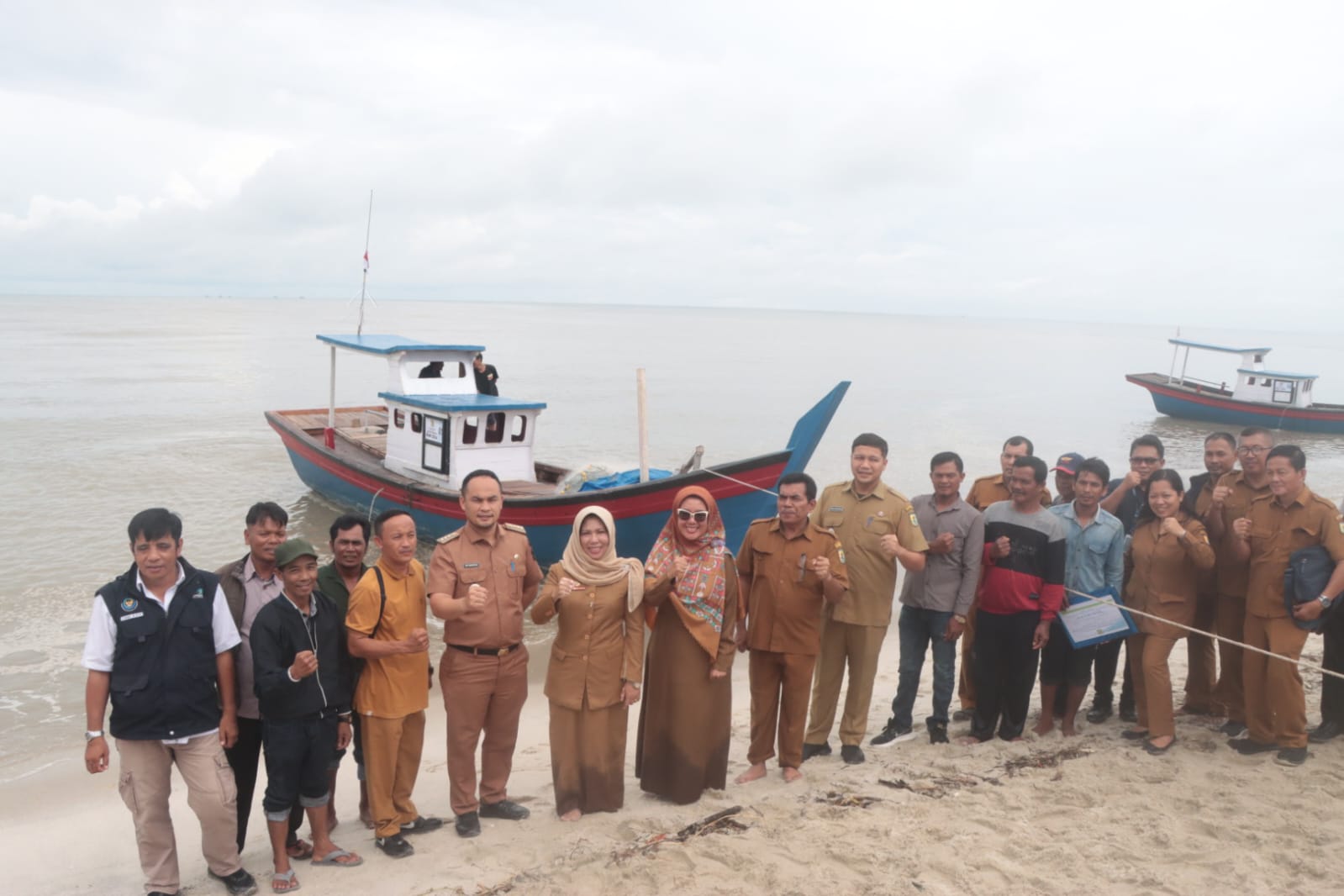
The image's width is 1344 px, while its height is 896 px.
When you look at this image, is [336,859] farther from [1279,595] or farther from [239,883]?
[1279,595]

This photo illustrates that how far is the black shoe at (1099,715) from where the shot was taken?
5.01 metres

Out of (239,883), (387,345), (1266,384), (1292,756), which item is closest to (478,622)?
(239,883)

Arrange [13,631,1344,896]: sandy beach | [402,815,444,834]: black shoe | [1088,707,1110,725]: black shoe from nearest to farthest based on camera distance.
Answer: [13,631,1344,896]: sandy beach → [402,815,444,834]: black shoe → [1088,707,1110,725]: black shoe

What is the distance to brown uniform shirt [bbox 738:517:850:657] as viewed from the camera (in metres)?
4.04

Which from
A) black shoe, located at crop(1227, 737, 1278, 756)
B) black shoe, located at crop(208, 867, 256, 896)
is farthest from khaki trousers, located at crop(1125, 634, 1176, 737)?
black shoe, located at crop(208, 867, 256, 896)

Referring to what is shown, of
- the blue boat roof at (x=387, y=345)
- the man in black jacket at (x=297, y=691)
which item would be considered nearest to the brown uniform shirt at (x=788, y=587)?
the man in black jacket at (x=297, y=691)

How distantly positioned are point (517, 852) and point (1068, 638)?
2.88 meters

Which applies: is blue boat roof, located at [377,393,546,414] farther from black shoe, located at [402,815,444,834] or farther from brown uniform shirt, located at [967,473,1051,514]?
black shoe, located at [402,815,444,834]

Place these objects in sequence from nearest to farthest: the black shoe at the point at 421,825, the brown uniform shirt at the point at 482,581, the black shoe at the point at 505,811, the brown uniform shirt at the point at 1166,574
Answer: the brown uniform shirt at the point at 482,581, the black shoe at the point at 421,825, the black shoe at the point at 505,811, the brown uniform shirt at the point at 1166,574

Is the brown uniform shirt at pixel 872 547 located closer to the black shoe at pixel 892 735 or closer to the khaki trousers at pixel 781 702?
the khaki trousers at pixel 781 702

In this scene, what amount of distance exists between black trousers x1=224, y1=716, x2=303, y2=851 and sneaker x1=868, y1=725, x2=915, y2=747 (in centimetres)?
284

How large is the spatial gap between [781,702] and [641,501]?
195 inches

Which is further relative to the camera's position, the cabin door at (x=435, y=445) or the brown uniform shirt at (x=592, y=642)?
the cabin door at (x=435, y=445)

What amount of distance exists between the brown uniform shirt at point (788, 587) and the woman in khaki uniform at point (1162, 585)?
165 cm
